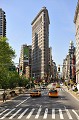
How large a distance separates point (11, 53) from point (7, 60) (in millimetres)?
4603

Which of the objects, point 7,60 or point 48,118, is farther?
point 7,60

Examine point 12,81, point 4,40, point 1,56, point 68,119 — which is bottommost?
point 68,119

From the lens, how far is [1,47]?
62844mm

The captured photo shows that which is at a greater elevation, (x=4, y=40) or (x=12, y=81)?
(x=4, y=40)

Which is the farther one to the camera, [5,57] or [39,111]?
[5,57]

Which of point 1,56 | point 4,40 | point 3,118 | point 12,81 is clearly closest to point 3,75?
point 1,56

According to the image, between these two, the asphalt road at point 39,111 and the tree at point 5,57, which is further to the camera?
the tree at point 5,57

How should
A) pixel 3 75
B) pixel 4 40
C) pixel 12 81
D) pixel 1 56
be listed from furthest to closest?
pixel 12 81, pixel 4 40, pixel 1 56, pixel 3 75

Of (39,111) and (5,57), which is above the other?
(5,57)

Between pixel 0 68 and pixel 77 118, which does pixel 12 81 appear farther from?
pixel 77 118

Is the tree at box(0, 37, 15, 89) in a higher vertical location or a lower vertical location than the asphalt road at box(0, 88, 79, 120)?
higher

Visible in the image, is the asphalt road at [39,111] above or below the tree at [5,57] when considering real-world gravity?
below

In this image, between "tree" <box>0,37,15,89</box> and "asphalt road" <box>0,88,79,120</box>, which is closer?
"asphalt road" <box>0,88,79,120</box>

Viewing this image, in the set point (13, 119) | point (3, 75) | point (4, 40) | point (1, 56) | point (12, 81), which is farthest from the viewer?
point (12, 81)
